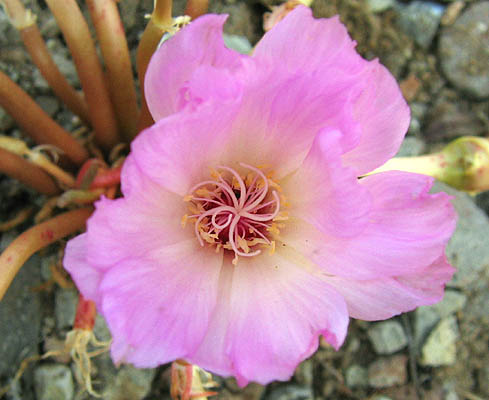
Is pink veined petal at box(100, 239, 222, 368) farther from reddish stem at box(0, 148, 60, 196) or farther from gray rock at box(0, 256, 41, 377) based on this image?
gray rock at box(0, 256, 41, 377)

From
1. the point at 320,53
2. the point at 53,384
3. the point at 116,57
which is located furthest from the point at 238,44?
the point at 53,384

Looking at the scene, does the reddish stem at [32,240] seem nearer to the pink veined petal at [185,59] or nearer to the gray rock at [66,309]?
the gray rock at [66,309]

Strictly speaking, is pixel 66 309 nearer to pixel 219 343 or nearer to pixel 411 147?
pixel 219 343

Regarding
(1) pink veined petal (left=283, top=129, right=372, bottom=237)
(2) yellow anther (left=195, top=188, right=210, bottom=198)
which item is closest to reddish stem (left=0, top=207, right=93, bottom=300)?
(2) yellow anther (left=195, top=188, right=210, bottom=198)

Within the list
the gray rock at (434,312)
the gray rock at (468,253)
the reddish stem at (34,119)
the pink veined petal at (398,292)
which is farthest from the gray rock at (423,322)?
the reddish stem at (34,119)

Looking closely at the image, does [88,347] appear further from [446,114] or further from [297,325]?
[446,114]
